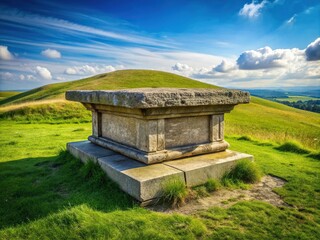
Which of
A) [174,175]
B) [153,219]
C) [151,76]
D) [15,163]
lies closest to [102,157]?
[174,175]

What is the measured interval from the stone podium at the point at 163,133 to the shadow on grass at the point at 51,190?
27 cm

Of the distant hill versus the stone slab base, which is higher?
the distant hill

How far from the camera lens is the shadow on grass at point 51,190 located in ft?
13.9

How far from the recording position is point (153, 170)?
16.1 ft

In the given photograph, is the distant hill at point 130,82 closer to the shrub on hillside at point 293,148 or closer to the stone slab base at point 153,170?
the shrub on hillside at point 293,148

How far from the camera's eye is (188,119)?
5953 millimetres

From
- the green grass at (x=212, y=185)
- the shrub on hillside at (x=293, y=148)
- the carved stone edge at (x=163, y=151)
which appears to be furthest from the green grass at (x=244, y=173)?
the shrub on hillside at (x=293, y=148)

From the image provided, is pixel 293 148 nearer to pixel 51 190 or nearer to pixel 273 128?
pixel 51 190

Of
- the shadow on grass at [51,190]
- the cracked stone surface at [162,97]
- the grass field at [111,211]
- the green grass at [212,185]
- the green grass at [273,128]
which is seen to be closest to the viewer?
the grass field at [111,211]

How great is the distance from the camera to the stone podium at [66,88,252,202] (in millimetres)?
4902

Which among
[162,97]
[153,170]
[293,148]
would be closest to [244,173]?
[153,170]

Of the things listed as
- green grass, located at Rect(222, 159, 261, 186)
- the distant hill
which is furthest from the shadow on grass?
the distant hill

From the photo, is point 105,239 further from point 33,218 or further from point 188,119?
point 188,119

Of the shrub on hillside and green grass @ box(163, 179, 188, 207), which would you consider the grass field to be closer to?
green grass @ box(163, 179, 188, 207)
